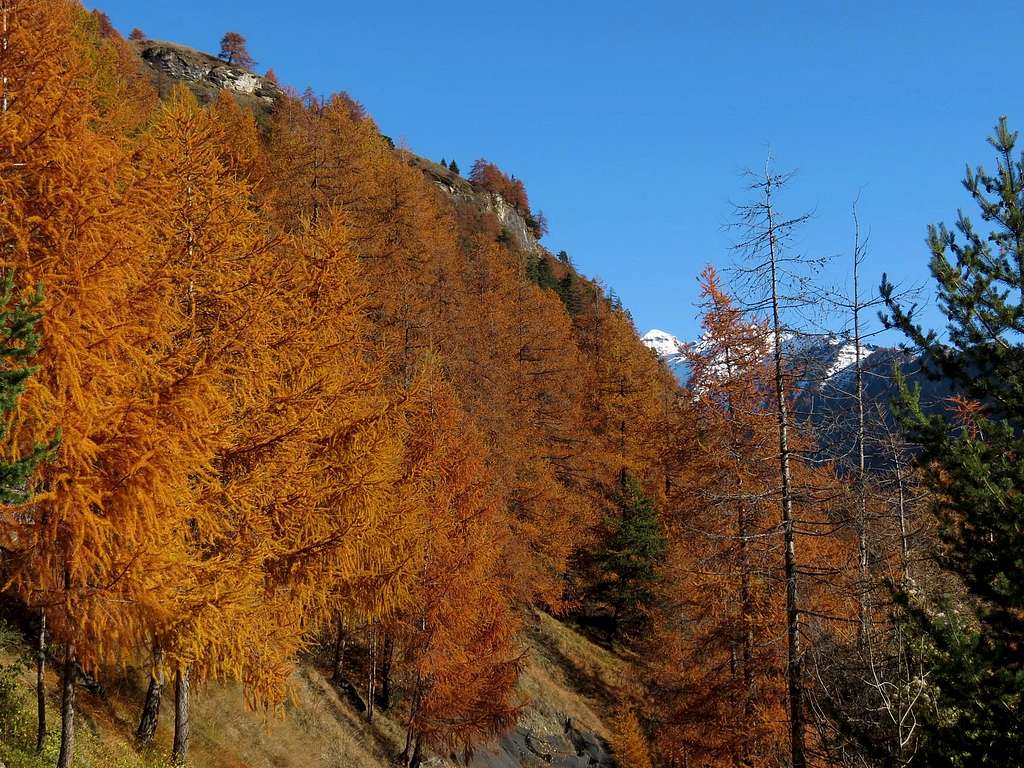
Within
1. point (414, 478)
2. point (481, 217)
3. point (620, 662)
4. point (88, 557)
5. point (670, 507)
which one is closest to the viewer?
point (88, 557)

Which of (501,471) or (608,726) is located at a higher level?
(501,471)

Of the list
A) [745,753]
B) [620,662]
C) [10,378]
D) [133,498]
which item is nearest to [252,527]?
[133,498]

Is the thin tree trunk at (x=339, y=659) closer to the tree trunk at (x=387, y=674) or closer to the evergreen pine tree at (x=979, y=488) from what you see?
the tree trunk at (x=387, y=674)

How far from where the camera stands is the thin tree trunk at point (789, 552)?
30.5 feet

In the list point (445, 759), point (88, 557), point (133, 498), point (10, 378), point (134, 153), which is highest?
point (134, 153)

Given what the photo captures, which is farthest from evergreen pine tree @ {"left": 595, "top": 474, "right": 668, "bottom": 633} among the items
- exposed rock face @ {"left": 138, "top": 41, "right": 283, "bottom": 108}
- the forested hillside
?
exposed rock face @ {"left": 138, "top": 41, "right": 283, "bottom": 108}

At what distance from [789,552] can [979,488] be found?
281cm

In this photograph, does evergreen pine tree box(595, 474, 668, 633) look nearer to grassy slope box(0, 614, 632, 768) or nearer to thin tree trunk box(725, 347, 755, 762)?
grassy slope box(0, 614, 632, 768)

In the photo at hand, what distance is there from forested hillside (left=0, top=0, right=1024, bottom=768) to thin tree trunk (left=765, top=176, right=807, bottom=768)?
44 mm

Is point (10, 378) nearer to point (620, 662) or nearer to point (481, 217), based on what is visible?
point (620, 662)

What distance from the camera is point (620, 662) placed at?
34.3 metres

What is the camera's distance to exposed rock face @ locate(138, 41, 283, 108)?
3477 inches

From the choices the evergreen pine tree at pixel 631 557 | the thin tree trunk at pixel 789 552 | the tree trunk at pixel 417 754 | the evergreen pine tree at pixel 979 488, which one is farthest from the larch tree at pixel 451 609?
the evergreen pine tree at pixel 631 557

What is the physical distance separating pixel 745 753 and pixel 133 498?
12.6m
